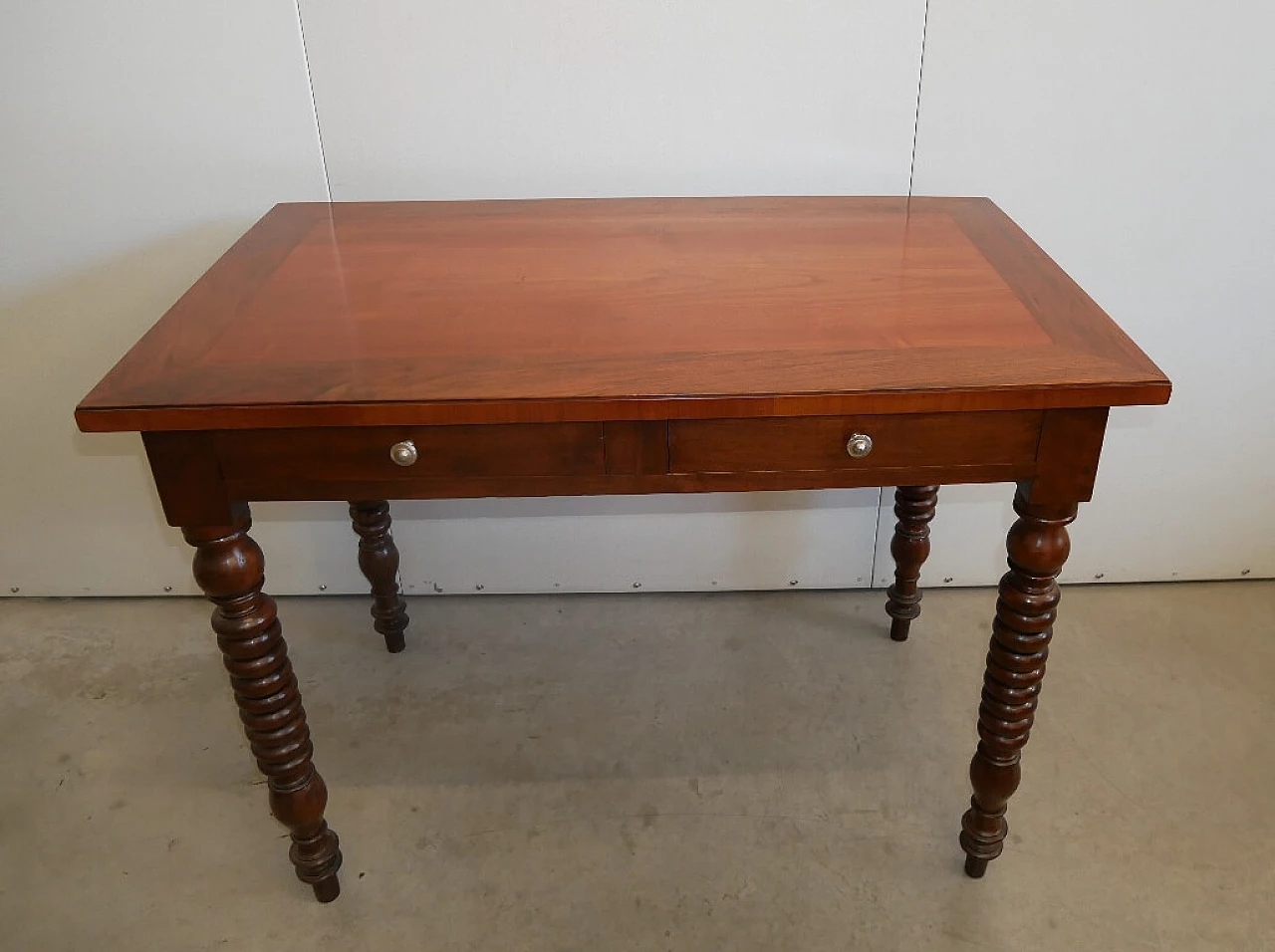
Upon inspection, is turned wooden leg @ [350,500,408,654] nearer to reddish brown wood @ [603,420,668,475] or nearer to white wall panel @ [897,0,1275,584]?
reddish brown wood @ [603,420,668,475]

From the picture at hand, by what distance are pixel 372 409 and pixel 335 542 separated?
109 cm

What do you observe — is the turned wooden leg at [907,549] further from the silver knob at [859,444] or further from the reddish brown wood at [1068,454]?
the silver knob at [859,444]

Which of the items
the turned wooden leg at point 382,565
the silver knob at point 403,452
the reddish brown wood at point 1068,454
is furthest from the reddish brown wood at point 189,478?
the reddish brown wood at point 1068,454

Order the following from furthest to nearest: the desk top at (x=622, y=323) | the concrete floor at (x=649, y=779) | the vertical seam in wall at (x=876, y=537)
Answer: the vertical seam in wall at (x=876, y=537), the concrete floor at (x=649, y=779), the desk top at (x=622, y=323)

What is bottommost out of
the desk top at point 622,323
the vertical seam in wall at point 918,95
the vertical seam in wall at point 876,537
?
the vertical seam in wall at point 876,537

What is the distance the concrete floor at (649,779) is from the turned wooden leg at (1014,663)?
12 centimetres

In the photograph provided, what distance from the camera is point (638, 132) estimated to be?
5.90 feet

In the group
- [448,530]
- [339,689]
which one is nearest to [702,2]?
[448,530]

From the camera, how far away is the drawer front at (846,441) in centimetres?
123

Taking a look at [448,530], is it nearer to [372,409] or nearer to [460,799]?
[460,799]

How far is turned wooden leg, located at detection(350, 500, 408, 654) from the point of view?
6.37 ft

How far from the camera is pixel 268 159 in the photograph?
1823 millimetres

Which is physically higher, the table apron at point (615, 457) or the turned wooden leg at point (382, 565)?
the table apron at point (615, 457)

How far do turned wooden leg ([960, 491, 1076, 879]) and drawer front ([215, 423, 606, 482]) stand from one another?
0.56 meters
